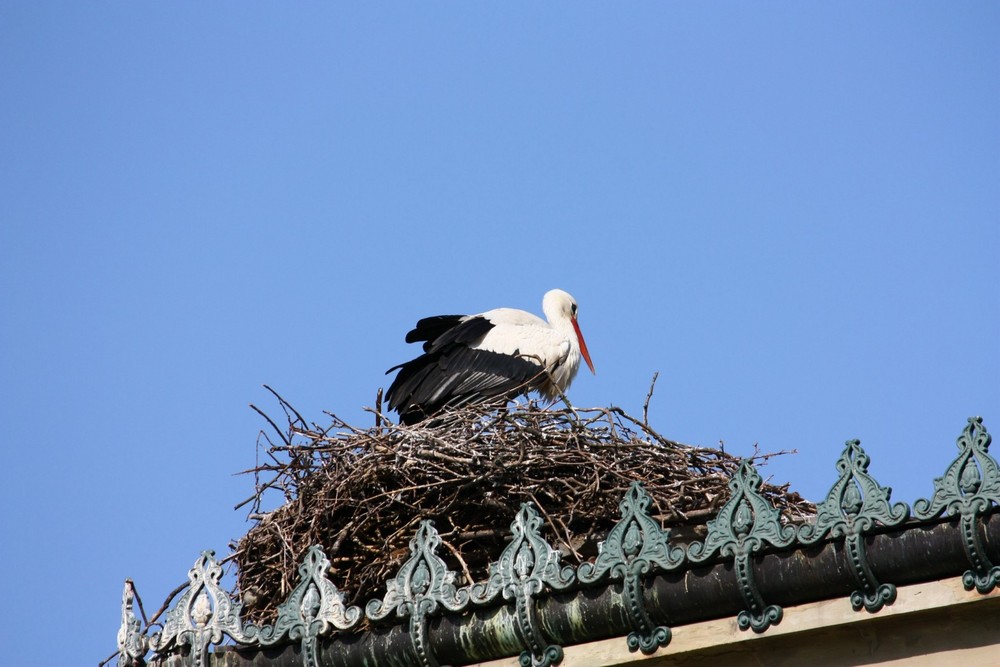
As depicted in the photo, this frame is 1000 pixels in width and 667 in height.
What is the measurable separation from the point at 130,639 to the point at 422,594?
1.42 meters

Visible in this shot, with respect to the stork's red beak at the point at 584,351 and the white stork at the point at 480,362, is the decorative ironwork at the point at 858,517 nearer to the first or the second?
the white stork at the point at 480,362

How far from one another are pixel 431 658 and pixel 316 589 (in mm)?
536

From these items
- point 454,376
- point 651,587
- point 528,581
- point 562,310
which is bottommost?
point 651,587

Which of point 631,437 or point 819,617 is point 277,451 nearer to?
point 631,437

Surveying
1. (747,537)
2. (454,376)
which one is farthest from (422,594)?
(454,376)

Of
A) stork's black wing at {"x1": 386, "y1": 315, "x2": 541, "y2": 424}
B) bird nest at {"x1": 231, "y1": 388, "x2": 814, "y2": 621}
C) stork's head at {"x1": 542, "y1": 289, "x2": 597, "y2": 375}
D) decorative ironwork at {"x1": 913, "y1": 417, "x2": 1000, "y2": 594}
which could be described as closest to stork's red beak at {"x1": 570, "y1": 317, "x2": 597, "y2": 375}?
stork's head at {"x1": 542, "y1": 289, "x2": 597, "y2": 375}

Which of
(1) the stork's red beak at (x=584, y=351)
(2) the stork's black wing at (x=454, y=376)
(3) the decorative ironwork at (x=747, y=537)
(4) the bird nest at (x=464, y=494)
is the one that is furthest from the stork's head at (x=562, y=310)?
(3) the decorative ironwork at (x=747, y=537)

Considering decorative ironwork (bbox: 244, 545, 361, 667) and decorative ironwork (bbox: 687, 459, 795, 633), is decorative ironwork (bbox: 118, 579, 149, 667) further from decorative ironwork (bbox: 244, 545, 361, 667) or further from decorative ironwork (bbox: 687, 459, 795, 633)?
decorative ironwork (bbox: 687, 459, 795, 633)

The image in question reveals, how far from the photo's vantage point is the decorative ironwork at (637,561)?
509 cm

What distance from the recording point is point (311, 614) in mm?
5602

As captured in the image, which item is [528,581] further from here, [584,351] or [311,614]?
[584,351]

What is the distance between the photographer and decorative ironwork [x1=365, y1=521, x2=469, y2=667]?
5406 mm

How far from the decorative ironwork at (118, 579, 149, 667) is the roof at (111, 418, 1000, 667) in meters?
0.10

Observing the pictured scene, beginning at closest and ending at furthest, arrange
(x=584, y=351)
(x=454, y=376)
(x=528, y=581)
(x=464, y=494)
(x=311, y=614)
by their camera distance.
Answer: (x=528, y=581), (x=311, y=614), (x=464, y=494), (x=454, y=376), (x=584, y=351)
